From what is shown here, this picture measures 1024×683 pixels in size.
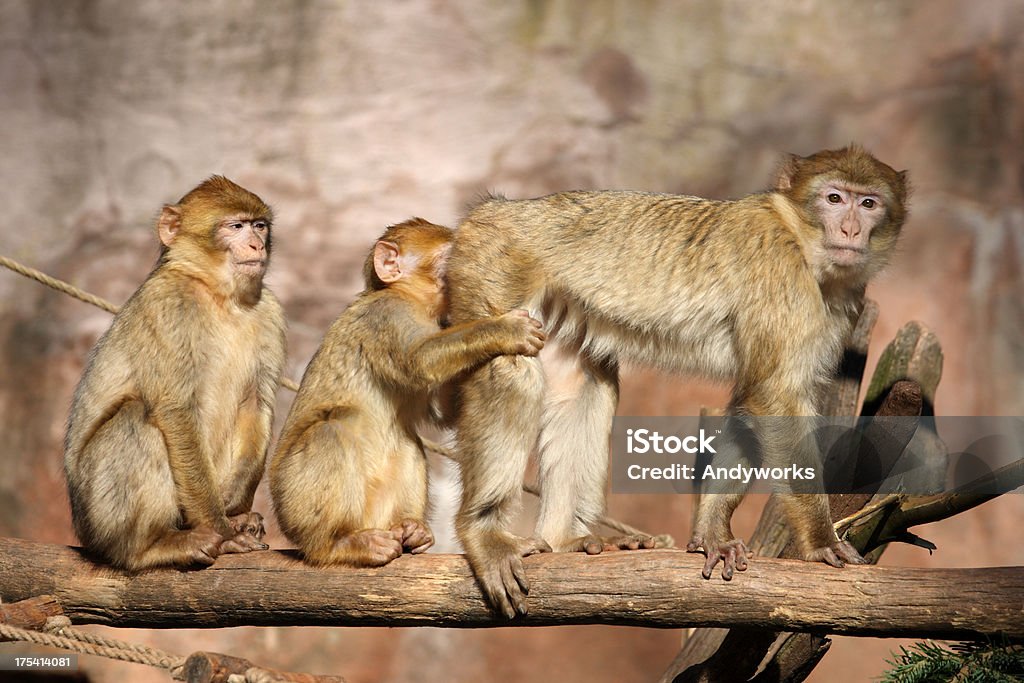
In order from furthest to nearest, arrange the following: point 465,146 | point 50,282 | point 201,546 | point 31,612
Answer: point 465,146
point 50,282
point 31,612
point 201,546

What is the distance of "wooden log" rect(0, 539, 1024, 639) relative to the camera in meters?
4.08

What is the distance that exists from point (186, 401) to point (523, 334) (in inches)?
63.7

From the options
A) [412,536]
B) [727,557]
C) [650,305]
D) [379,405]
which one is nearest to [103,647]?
[412,536]

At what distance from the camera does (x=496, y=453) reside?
4.67m

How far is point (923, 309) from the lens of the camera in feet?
30.0

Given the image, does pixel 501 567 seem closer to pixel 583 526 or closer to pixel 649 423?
pixel 583 526

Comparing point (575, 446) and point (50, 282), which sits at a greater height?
point (50, 282)

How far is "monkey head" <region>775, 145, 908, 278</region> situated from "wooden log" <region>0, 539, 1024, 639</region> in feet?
5.11

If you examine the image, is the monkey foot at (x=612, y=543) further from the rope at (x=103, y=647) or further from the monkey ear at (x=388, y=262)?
the rope at (x=103, y=647)

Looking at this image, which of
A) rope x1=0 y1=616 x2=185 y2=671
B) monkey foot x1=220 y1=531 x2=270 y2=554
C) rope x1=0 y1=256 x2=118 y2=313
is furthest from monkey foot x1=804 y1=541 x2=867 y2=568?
rope x1=0 y1=256 x2=118 y2=313

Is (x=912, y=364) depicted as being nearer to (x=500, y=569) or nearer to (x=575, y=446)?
(x=575, y=446)

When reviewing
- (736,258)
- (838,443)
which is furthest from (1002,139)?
(736,258)

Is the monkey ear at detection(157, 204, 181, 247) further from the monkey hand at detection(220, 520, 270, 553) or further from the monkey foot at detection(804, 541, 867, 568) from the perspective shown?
the monkey foot at detection(804, 541, 867, 568)

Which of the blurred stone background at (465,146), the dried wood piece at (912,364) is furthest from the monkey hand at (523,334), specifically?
the blurred stone background at (465,146)
